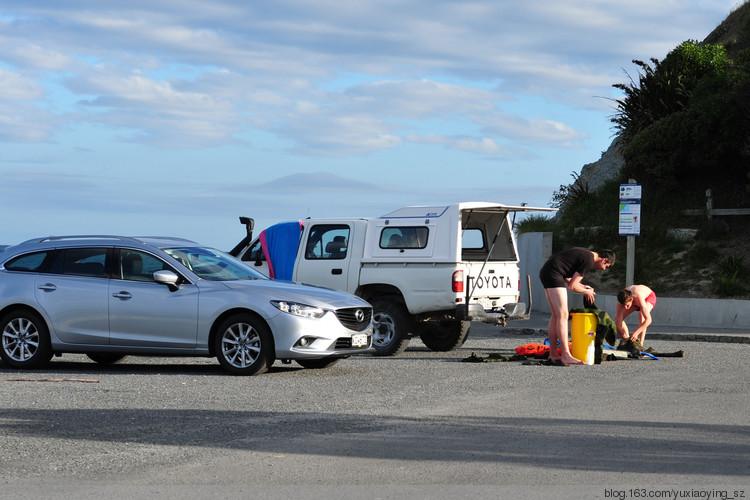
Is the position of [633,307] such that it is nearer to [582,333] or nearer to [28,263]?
[582,333]

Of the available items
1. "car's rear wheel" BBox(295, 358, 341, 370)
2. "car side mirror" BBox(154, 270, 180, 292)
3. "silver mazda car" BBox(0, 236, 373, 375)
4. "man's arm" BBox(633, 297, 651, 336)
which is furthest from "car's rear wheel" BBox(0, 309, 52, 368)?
"man's arm" BBox(633, 297, 651, 336)

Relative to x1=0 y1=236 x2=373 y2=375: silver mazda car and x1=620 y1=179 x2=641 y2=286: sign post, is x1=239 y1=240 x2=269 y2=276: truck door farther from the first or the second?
x1=620 y1=179 x2=641 y2=286: sign post

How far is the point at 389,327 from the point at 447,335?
1.59m

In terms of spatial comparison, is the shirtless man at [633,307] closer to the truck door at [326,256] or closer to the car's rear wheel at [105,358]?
the truck door at [326,256]

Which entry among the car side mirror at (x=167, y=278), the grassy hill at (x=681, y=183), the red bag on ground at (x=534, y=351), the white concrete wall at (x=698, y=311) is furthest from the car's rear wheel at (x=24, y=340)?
the grassy hill at (x=681, y=183)

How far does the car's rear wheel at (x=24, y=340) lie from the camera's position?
13.9 metres

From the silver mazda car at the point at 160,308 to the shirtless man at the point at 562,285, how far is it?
9.19 ft

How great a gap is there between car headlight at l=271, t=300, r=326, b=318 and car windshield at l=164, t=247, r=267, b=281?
3.52ft

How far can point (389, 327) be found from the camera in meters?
16.6

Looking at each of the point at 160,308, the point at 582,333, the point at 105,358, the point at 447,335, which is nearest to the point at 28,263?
the point at 105,358

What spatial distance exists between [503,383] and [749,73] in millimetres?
20778

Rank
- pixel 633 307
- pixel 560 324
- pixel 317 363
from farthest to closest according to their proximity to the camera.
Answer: pixel 633 307 → pixel 560 324 → pixel 317 363

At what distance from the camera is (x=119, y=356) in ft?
50.3

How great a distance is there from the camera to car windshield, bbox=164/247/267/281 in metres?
13.8
